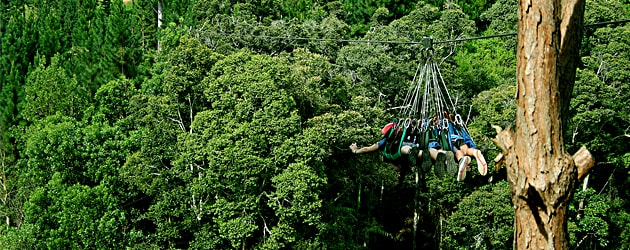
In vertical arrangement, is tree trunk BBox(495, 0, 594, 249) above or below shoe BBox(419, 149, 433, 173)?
above

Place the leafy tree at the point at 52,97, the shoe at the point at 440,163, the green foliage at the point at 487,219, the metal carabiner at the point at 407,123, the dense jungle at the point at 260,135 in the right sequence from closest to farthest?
the shoe at the point at 440,163 → the metal carabiner at the point at 407,123 → the dense jungle at the point at 260,135 → the green foliage at the point at 487,219 → the leafy tree at the point at 52,97

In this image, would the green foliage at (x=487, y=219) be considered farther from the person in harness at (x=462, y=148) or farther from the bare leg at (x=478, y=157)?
the bare leg at (x=478, y=157)

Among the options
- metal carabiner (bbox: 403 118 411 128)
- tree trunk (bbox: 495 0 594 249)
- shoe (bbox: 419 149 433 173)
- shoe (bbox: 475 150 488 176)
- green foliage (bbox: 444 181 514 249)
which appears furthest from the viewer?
green foliage (bbox: 444 181 514 249)

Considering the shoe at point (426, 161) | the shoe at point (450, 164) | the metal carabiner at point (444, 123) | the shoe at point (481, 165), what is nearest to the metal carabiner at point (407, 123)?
the metal carabiner at point (444, 123)

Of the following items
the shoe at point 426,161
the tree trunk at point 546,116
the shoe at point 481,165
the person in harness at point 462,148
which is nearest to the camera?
the tree trunk at point 546,116

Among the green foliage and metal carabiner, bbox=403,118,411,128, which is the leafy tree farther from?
metal carabiner, bbox=403,118,411,128

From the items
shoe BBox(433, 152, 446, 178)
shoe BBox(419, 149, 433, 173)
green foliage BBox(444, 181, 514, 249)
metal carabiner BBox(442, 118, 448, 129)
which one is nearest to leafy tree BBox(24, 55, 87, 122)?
green foliage BBox(444, 181, 514, 249)

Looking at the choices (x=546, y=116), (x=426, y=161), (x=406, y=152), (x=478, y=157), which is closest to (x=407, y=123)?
(x=406, y=152)

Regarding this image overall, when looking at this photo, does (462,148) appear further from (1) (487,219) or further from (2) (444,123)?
(1) (487,219)
